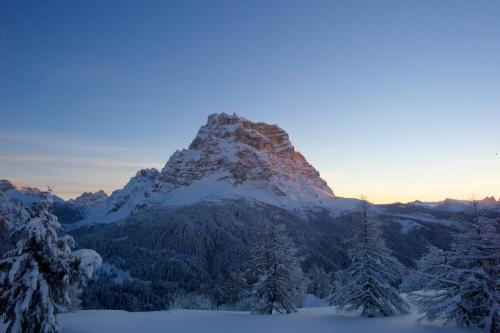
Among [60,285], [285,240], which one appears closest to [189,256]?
[285,240]

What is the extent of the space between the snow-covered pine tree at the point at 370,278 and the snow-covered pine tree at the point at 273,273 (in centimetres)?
545

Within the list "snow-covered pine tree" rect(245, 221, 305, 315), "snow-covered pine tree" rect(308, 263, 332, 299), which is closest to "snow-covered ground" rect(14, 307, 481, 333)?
"snow-covered pine tree" rect(245, 221, 305, 315)

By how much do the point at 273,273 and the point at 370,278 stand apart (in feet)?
28.3

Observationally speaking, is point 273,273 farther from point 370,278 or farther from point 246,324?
point 370,278

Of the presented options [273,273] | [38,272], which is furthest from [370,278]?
[38,272]

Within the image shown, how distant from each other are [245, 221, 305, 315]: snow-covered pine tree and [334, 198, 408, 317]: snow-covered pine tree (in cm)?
545

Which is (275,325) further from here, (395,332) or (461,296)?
(461,296)

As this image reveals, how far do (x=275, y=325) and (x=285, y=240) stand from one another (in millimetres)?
10445

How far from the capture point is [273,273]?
101ft

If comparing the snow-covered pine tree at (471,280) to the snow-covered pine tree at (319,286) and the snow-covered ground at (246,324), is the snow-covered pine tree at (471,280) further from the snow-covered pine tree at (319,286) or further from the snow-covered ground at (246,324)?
the snow-covered pine tree at (319,286)

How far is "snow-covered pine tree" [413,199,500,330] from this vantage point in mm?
16688

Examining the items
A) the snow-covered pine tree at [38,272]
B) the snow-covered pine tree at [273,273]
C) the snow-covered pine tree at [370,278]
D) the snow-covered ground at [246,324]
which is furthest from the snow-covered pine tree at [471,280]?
the snow-covered pine tree at [38,272]

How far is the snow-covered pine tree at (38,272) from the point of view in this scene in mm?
16969

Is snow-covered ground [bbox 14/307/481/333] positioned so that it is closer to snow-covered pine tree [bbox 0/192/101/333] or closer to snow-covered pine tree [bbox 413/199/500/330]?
snow-covered pine tree [bbox 413/199/500/330]
